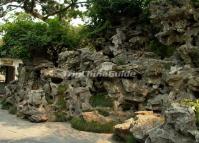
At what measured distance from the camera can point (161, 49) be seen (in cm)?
1619

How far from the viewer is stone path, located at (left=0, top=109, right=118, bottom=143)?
11.3 metres

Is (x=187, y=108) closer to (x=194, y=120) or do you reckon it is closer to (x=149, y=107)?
(x=194, y=120)

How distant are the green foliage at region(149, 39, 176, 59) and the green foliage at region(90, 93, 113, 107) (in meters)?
2.83

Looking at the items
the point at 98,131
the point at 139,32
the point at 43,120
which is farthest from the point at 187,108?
the point at 139,32

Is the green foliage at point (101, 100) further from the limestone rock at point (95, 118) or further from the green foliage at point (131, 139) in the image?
the green foliage at point (131, 139)

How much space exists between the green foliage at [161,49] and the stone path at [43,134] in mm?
4739

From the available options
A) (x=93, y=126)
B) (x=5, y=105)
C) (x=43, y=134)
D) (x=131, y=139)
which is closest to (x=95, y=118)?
(x=93, y=126)

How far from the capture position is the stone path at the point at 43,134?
11320mm

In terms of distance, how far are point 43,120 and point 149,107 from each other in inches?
149

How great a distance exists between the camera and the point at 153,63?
13789 millimetres

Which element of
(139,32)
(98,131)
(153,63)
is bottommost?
(98,131)

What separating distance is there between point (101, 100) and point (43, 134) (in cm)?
330

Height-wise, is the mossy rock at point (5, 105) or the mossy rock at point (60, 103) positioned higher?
the mossy rock at point (60, 103)

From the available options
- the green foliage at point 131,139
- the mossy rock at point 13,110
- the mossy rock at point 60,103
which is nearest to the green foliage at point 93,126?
the green foliage at point 131,139
